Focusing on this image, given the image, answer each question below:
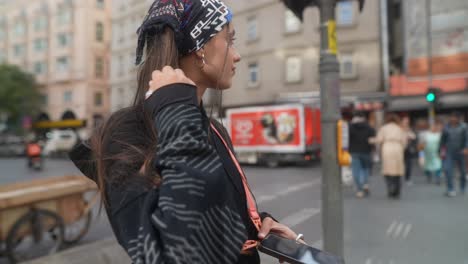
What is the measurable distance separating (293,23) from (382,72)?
219 inches

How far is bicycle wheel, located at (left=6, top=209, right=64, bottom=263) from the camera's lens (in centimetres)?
434

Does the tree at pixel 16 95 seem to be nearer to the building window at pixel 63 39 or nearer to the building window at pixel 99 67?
the building window at pixel 63 39

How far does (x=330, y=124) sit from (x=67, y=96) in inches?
1586

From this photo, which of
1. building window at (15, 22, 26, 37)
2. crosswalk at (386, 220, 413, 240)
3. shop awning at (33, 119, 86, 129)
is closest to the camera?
crosswalk at (386, 220, 413, 240)

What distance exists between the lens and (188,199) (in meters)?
0.85

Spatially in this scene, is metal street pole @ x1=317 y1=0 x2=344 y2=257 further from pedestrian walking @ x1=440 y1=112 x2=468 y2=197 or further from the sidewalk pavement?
pedestrian walking @ x1=440 y1=112 x2=468 y2=197

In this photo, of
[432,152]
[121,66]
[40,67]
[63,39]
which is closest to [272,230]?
[432,152]

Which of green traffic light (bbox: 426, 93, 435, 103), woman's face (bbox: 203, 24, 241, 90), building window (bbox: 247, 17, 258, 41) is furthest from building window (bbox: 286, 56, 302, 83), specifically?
woman's face (bbox: 203, 24, 241, 90)

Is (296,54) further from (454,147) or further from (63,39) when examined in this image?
(63,39)

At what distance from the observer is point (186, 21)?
3.62 ft

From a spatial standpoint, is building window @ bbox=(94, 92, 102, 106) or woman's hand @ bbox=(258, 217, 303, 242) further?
building window @ bbox=(94, 92, 102, 106)

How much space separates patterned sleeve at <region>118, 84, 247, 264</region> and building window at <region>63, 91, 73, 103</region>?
41593mm

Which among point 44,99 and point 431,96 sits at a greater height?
point 44,99

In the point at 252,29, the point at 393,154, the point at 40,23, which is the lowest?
the point at 393,154
